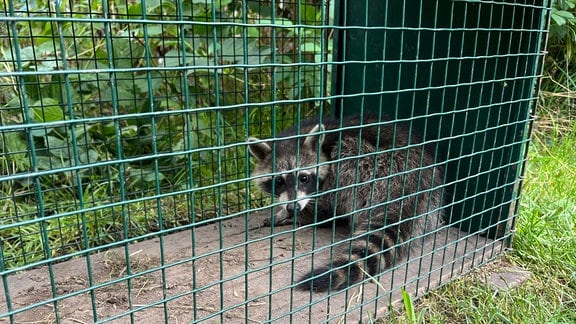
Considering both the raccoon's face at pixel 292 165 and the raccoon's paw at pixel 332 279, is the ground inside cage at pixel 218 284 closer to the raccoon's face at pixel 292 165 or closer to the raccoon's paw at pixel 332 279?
the raccoon's paw at pixel 332 279

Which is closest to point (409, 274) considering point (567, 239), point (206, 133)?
point (567, 239)

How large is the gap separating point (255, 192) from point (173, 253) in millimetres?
1104

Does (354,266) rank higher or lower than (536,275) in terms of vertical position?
higher

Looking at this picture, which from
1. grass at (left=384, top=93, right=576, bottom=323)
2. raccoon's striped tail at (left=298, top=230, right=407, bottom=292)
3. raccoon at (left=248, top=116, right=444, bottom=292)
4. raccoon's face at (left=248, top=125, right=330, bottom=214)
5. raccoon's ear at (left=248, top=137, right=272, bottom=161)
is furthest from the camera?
raccoon's ear at (left=248, top=137, right=272, bottom=161)

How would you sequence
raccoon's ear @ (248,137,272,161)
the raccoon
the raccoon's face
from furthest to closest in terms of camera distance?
1. raccoon's ear @ (248,137,272,161)
2. the raccoon's face
3. the raccoon

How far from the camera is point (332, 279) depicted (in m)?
2.05

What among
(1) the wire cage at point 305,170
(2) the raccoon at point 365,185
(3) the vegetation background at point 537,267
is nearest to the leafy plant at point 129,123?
(1) the wire cage at point 305,170

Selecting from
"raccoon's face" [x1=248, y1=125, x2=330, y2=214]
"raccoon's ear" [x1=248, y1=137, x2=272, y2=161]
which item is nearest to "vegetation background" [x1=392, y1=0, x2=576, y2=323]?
"raccoon's face" [x1=248, y1=125, x2=330, y2=214]

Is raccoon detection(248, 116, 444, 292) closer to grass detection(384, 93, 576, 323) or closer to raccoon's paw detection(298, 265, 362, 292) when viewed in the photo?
raccoon's paw detection(298, 265, 362, 292)

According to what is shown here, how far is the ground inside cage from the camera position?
2.02 meters

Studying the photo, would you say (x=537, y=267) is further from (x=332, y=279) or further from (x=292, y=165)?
(x=292, y=165)

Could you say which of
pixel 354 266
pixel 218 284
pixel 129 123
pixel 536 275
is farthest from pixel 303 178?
pixel 129 123

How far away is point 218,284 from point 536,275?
5.64 feet

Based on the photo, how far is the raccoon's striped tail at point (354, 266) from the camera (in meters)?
1.98
